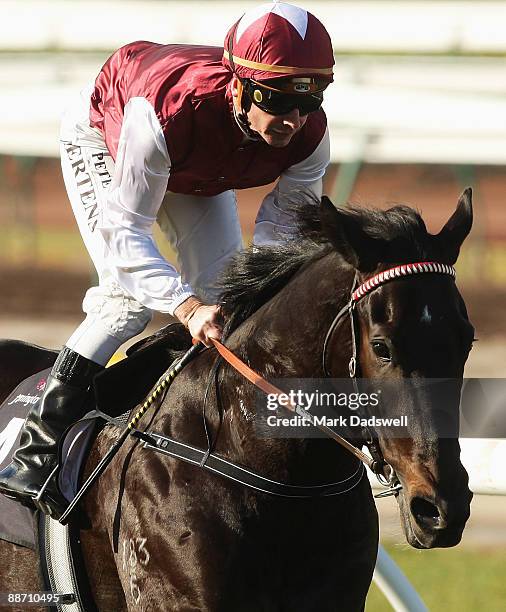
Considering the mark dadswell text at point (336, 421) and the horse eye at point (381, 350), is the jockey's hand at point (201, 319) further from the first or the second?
the horse eye at point (381, 350)

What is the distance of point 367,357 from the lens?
101 inches

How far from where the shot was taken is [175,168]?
10.2ft

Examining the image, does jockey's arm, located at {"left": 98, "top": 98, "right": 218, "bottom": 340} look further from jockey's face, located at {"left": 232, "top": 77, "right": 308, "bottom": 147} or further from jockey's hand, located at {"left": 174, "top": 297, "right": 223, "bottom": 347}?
jockey's face, located at {"left": 232, "top": 77, "right": 308, "bottom": 147}

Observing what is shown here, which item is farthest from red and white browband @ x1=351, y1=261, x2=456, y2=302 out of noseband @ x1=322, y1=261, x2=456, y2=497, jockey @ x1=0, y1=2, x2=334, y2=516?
jockey @ x1=0, y1=2, x2=334, y2=516

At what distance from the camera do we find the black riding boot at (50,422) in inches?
125

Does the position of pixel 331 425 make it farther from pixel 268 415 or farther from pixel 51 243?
pixel 51 243

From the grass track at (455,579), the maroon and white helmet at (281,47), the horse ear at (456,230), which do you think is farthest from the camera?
the grass track at (455,579)

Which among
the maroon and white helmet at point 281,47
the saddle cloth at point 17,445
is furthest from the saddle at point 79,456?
the maroon and white helmet at point 281,47

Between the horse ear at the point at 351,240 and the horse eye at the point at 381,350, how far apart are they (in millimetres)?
174

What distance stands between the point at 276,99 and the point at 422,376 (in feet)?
2.53

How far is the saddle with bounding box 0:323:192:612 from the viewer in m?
3.13

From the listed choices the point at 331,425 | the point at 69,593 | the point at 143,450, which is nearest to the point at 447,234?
the point at 331,425

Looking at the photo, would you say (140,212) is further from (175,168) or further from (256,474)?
(256,474)

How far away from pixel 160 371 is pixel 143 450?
299mm
